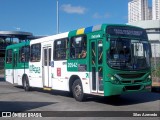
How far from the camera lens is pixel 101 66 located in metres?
11.9

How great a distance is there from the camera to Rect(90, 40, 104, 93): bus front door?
472 inches

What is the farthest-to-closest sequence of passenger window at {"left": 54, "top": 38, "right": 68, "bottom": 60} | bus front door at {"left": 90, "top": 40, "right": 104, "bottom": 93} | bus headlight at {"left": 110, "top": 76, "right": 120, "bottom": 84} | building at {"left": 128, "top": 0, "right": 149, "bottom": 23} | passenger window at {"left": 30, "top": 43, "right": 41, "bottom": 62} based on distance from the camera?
building at {"left": 128, "top": 0, "right": 149, "bottom": 23}
passenger window at {"left": 30, "top": 43, "right": 41, "bottom": 62}
passenger window at {"left": 54, "top": 38, "right": 68, "bottom": 60}
bus front door at {"left": 90, "top": 40, "right": 104, "bottom": 93}
bus headlight at {"left": 110, "top": 76, "right": 120, "bottom": 84}

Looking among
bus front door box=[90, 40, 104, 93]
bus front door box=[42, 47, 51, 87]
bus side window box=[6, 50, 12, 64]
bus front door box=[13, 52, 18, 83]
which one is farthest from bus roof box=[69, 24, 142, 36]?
bus side window box=[6, 50, 12, 64]

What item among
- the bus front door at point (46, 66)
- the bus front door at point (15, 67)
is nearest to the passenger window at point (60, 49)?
the bus front door at point (46, 66)

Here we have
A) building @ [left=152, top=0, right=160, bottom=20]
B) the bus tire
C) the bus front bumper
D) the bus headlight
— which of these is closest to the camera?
the bus front bumper

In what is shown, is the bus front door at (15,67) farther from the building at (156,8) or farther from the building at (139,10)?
the building at (139,10)

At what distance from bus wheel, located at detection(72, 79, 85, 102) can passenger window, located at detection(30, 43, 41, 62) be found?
450 cm

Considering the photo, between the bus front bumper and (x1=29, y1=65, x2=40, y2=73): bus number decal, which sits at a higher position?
(x1=29, y1=65, x2=40, y2=73): bus number decal

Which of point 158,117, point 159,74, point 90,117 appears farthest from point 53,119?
point 159,74

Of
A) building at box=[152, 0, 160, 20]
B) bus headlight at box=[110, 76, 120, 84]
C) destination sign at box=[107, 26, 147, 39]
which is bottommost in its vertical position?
bus headlight at box=[110, 76, 120, 84]

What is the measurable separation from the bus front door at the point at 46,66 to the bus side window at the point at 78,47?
8.56 feet

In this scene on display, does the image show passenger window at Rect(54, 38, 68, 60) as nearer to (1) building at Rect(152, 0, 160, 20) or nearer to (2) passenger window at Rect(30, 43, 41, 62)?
(2) passenger window at Rect(30, 43, 41, 62)

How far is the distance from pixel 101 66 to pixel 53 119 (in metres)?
3.46

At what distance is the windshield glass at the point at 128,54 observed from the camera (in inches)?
464
